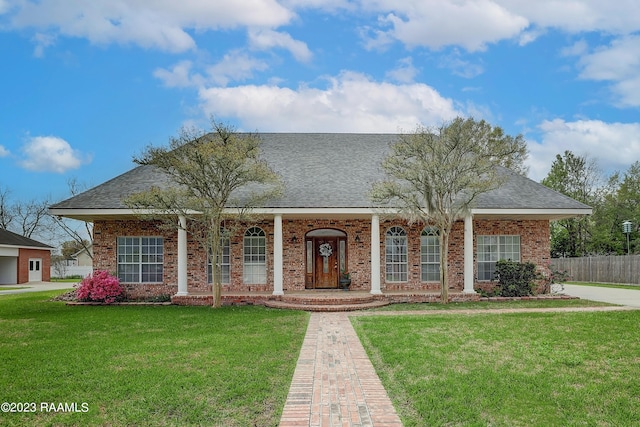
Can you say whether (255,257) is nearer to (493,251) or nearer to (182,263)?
(182,263)

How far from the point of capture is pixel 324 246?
57.3 feet

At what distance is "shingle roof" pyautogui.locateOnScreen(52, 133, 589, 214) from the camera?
15906 millimetres

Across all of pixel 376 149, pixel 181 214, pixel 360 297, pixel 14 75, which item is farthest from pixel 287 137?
pixel 14 75

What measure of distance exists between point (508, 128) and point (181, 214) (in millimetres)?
26550

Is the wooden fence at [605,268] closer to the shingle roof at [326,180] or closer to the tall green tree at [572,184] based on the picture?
the tall green tree at [572,184]

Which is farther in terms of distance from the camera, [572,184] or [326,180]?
[572,184]

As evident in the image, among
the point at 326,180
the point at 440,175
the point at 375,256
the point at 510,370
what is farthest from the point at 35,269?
the point at 510,370

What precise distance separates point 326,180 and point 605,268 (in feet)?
64.0

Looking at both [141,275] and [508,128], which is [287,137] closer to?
[141,275]

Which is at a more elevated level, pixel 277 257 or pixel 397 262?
pixel 277 257

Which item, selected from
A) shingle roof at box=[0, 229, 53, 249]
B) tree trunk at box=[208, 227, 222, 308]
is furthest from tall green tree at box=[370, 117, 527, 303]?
shingle roof at box=[0, 229, 53, 249]

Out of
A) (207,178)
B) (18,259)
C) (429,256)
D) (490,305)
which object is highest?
(207,178)

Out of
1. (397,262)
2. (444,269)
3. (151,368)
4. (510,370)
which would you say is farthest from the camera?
(397,262)

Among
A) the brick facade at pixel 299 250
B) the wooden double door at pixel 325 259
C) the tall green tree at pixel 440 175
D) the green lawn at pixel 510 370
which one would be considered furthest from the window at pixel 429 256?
the green lawn at pixel 510 370
